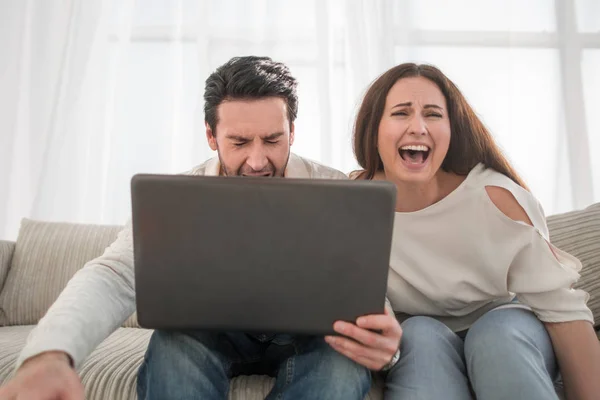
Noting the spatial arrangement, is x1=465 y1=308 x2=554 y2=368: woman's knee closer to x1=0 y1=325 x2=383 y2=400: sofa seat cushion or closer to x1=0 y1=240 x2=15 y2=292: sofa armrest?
x1=0 y1=325 x2=383 y2=400: sofa seat cushion

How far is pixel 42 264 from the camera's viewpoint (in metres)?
1.76

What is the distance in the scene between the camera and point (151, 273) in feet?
2.73

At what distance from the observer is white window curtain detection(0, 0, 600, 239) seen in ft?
8.21

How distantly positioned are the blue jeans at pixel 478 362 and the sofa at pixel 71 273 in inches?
4.5

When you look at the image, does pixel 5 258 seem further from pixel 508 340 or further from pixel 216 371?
pixel 508 340

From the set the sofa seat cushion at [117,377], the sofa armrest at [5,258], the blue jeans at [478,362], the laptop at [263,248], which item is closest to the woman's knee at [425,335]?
the blue jeans at [478,362]

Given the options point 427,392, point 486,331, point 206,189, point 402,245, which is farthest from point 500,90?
point 206,189

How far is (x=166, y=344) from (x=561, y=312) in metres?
0.76

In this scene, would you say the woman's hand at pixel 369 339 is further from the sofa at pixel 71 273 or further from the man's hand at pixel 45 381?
the man's hand at pixel 45 381

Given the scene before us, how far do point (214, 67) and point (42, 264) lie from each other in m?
1.14

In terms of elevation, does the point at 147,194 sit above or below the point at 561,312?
above

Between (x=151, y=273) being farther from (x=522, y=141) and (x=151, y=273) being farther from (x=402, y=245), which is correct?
(x=522, y=141)

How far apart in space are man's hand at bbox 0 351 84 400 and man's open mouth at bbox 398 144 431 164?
821 millimetres

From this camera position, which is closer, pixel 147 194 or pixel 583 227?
pixel 147 194
